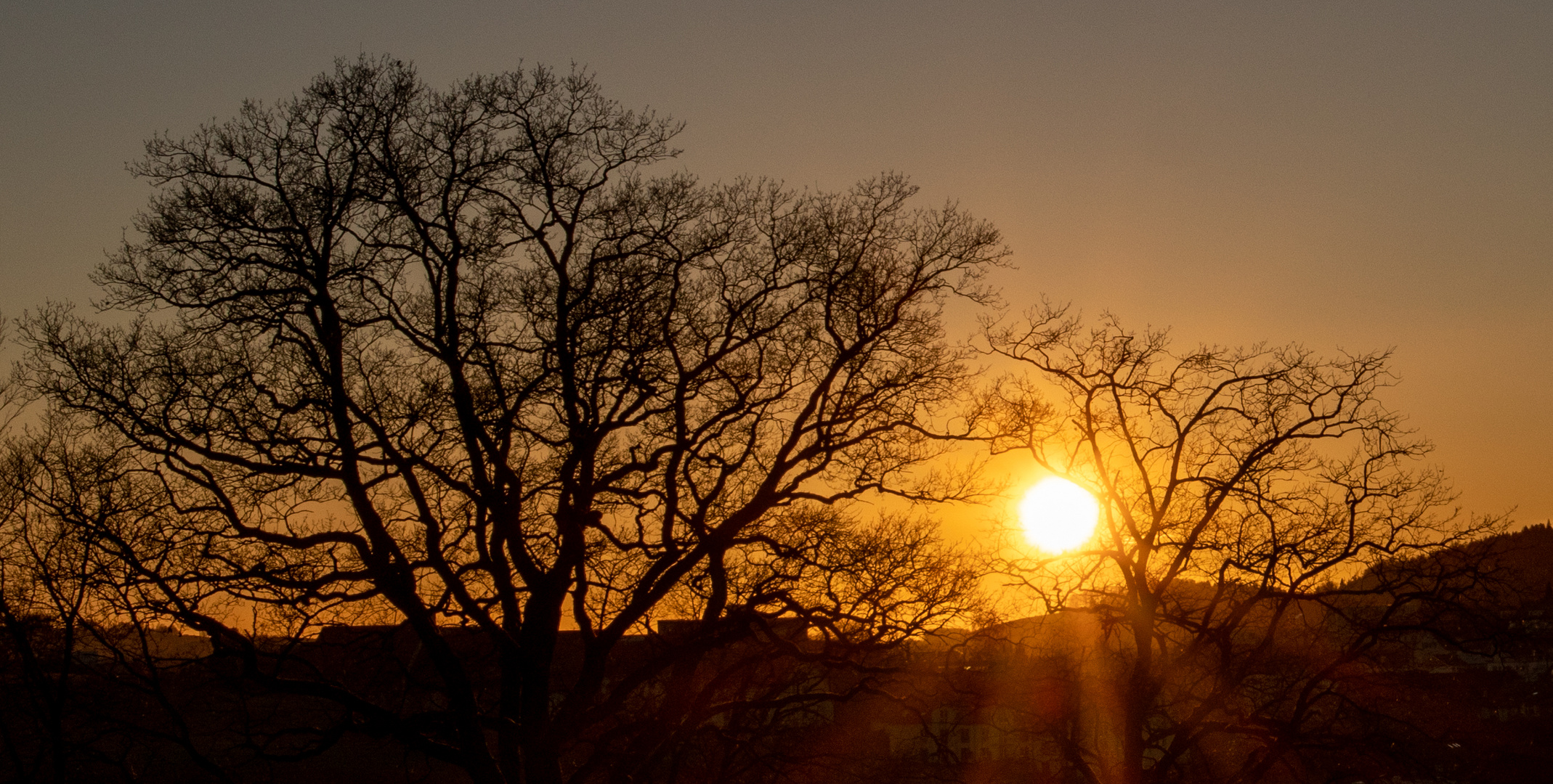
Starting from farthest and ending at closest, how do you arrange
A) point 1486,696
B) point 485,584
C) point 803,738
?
1. point 1486,696
2. point 803,738
3. point 485,584

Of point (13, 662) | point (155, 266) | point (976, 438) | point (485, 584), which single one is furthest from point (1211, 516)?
point (13, 662)


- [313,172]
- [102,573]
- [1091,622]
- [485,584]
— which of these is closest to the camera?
[102,573]

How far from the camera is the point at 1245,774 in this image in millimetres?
16562

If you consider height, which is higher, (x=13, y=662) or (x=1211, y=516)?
Result: (x=1211, y=516)

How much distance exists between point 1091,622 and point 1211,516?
8.22ft

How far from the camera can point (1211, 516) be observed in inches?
682

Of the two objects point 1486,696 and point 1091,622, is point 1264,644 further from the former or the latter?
point 1486,696

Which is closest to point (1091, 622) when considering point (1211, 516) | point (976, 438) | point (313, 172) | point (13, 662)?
point (1211, 516)

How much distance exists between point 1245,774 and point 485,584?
11.0 meters

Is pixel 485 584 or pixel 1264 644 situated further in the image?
pixel 1264 644

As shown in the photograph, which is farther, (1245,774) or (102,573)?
(1245,774)

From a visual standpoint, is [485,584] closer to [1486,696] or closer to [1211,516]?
[1211,516]

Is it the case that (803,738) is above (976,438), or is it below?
below

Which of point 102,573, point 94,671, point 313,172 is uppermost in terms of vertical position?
point 313,172
